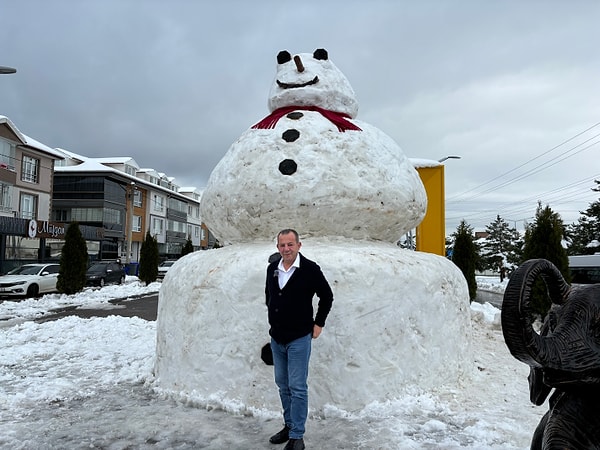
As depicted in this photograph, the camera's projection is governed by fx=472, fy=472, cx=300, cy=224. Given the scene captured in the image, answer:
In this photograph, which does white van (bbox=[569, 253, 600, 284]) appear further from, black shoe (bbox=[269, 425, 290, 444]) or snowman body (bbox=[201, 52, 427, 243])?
black shoe (bbox=[269, 425, 290, 444])

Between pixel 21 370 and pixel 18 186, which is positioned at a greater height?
pixel 18 186

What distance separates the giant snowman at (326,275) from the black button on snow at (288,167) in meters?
0.01

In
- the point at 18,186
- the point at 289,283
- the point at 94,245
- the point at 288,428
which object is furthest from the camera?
the point at 94,245

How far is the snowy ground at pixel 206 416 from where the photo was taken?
3.80 m

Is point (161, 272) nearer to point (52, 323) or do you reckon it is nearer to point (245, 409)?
point (52, 323)

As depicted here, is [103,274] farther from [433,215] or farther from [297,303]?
[297,303]

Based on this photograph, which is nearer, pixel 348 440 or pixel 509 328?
pixel 509 328

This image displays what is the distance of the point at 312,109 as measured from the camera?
5.90 m

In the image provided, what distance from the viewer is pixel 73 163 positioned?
4375 cm

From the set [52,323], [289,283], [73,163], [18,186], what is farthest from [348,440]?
[73,163]

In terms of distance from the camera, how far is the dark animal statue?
1836mm

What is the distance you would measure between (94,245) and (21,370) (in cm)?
3415

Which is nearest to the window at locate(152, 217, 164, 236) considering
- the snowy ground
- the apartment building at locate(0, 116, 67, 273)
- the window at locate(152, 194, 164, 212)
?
the window at locate(152, 194, 164, 212)

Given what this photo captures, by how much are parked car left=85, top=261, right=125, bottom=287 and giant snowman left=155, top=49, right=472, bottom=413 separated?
18.2m
